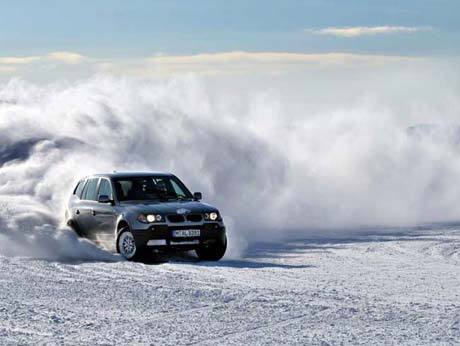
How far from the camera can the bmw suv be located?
51.9 feet

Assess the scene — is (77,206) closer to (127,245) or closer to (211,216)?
(127,245)

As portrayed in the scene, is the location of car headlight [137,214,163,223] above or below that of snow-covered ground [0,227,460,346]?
above

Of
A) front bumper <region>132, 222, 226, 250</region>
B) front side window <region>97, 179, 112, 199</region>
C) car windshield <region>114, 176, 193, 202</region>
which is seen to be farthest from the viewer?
front side window <region>97, 179, 112, 199</region>

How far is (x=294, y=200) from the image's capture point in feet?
103

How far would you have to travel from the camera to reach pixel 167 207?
16.1 m

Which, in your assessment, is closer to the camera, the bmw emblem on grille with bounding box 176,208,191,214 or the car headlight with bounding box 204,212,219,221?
the bmw emblem on grille with bounding box 176,208,191,214

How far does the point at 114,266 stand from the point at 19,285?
2.54 m

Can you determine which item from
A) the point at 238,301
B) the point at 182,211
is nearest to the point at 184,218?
the point at 182,211

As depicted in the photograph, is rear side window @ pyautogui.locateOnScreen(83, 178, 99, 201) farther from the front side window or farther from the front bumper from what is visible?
the front bumper

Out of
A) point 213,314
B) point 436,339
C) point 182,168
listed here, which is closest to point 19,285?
point 213,314

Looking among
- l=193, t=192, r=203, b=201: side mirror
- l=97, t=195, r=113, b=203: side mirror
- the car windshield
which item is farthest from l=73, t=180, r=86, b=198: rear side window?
l=193, t=192, r=203, b=201: side mirror

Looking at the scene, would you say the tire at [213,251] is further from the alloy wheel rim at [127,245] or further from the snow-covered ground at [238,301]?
the alloy wheel rim at [127,245]

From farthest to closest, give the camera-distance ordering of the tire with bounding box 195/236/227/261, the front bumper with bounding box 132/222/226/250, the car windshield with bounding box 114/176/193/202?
the car windshield with bounding box 114/176/193/202 → the tire with bounding box 195/236/227/261 → the front bumper with bounding box 132/222/226/250

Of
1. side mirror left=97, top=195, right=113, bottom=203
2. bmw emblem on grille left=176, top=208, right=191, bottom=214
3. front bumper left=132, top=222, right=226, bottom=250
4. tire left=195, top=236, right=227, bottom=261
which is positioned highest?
side mirror left=97, top=195, right=113, bottom=203
